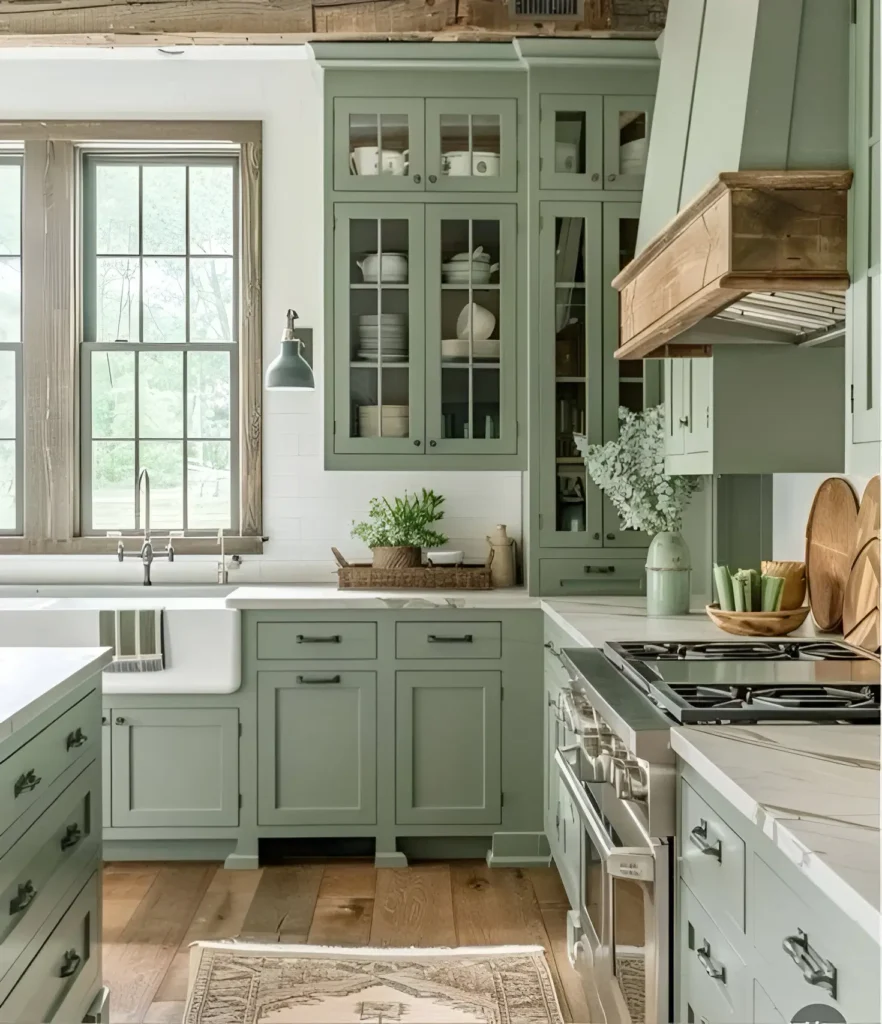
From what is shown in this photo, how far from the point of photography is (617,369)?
3834 mm

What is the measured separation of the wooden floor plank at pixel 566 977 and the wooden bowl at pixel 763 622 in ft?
3.43

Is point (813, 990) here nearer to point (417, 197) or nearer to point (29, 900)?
point (29, 900)

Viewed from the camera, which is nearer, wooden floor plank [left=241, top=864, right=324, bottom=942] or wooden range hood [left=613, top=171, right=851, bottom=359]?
wooden range hood [left=613, top=171, right=851, bottom=359]

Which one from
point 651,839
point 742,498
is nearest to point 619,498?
point 742,498

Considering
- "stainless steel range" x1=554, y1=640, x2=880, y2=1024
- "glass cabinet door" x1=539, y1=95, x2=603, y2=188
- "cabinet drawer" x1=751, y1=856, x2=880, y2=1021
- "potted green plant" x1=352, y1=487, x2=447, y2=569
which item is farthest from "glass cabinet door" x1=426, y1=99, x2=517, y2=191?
"cabinet drawer" x1=751, y1=856, x2=880, y2=1021

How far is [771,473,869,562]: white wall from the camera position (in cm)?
318

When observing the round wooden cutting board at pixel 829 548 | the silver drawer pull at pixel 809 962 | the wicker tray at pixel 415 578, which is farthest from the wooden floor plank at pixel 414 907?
the silver drawer pull at pixel 809 962

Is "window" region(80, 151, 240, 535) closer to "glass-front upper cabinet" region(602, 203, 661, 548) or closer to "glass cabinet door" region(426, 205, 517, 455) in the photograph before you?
"glass cabinet door" region(426, 205, 517, 455)

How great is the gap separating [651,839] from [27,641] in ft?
8.28

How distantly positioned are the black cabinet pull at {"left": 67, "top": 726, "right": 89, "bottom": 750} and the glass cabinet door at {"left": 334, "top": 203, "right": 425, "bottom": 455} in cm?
176

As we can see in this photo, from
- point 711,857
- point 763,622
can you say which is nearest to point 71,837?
point 711,857

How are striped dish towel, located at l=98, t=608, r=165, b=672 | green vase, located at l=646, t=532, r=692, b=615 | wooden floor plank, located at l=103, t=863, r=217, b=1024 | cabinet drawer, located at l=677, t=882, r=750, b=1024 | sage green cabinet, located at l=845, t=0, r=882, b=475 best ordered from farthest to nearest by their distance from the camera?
striped dish towel, located at l=98, t=608, r=165, b=672, green vase, located at l=646, t=532, r=692, b=615, wooden floor plank, located at l=103, t=863, r=217, b=1024, sage green cabinet, located at l=845, t=0, r=882, b=475, cabinet drawer, located at l=677, t=882, r=750, b=1024

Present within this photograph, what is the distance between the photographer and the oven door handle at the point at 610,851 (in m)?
1.92

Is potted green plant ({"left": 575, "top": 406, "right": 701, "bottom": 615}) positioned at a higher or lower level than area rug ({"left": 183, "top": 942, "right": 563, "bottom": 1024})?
higher
